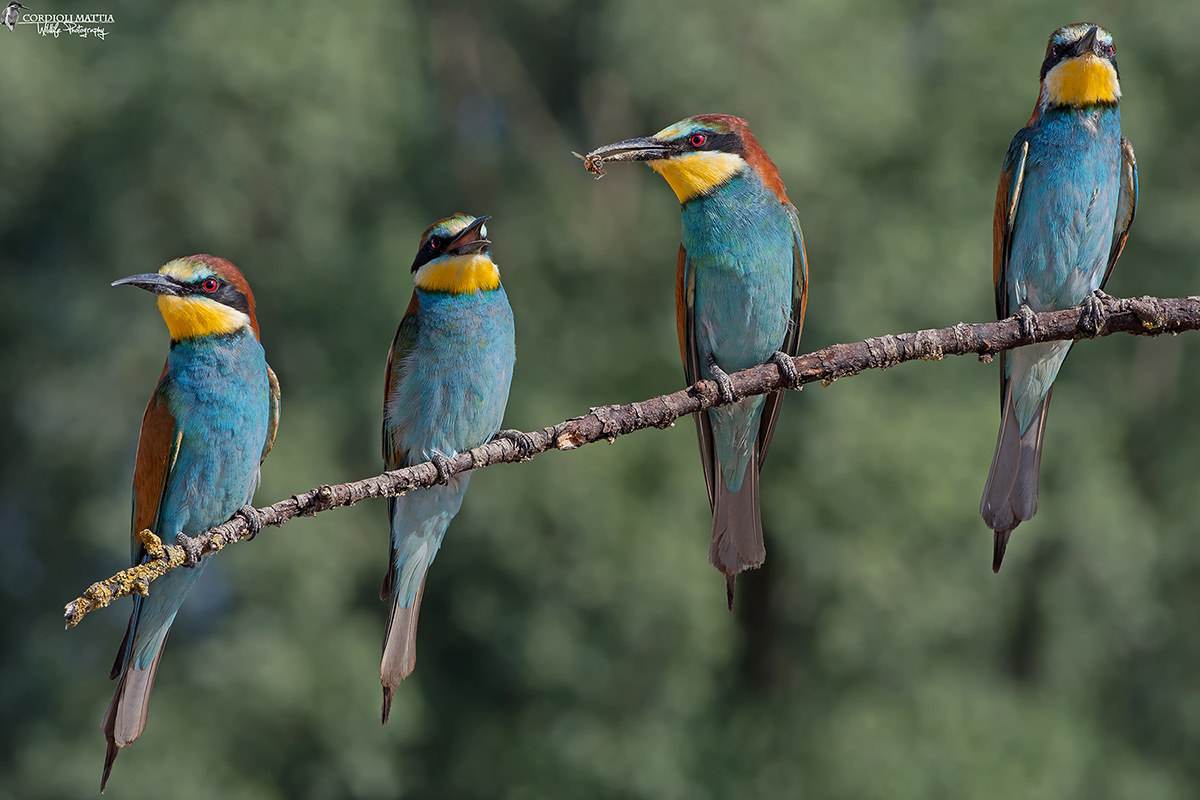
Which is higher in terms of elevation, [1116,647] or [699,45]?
[699,45]

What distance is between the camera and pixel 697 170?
364 cm

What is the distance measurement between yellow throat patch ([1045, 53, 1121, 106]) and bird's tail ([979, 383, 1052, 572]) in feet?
3.04

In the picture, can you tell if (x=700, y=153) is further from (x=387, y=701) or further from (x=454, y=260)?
(x=387, y=701)

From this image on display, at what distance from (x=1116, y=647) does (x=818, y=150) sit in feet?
Answer: 23.7

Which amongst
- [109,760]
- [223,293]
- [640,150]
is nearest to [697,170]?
[640,150]

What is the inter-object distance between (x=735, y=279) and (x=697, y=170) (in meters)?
0.42

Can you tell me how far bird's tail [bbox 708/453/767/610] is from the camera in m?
2.96

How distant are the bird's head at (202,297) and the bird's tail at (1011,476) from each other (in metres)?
1.93

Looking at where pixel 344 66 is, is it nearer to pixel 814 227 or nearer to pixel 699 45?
pixel 699 45

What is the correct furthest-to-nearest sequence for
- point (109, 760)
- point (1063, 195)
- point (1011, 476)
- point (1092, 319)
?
1. point (1063, 195)
2. point (1011, 476)
3. point (1092, 319)
4. point (109, 760)

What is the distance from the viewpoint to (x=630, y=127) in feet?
49.4

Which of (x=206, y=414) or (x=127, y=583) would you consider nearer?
(x=127, y=583)

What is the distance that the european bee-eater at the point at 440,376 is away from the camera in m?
3.98

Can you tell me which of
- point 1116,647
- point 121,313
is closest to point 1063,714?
point 1116,647
